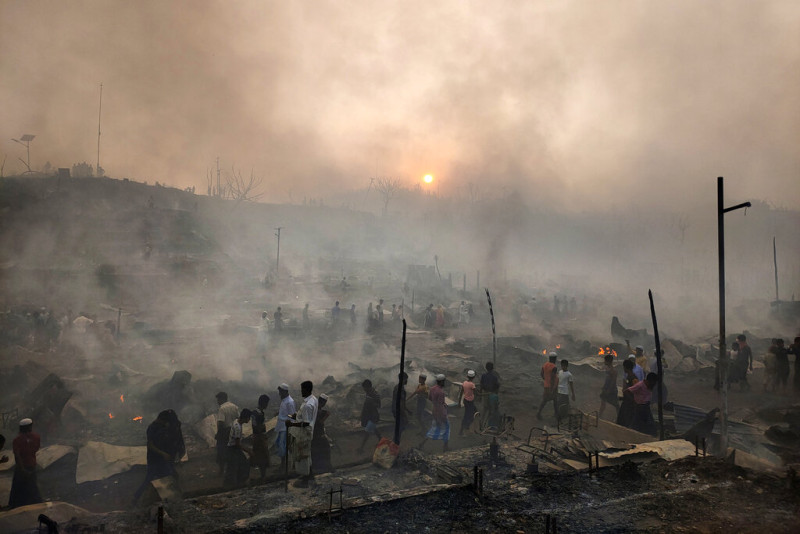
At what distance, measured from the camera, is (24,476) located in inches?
235

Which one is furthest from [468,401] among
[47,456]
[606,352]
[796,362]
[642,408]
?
[796,362]

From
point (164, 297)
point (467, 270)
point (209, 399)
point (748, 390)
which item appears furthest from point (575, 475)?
point (467, 270)

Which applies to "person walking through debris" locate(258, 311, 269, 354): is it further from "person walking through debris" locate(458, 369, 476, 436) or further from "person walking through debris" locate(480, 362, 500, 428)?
"person walking through debris" locate(480, 362, 500, 428)

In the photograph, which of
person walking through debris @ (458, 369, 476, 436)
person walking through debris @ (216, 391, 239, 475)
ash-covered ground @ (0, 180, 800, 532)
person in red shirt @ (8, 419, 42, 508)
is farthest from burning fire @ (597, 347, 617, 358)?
person in red shirt @ (8, 419, 42, 508)

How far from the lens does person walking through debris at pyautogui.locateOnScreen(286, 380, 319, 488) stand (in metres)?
6.93

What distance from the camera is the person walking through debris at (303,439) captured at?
6.93m

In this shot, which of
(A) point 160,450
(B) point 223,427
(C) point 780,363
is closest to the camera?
(A) point 160,450

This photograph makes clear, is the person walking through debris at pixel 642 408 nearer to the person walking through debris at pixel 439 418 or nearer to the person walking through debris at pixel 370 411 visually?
the person walking through debris at pixel 439 418

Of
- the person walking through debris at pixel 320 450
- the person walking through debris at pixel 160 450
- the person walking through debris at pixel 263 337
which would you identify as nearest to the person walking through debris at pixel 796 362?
the person walking through debris at pixel 320 450

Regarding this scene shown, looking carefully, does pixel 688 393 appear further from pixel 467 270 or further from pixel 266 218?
pixel 266 218

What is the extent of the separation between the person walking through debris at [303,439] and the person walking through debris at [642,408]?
641 cm

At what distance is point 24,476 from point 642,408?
34.5 feet

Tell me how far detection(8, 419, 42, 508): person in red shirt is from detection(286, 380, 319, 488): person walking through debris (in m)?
3.46

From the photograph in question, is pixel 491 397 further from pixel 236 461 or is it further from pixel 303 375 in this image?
pixel 303 375
